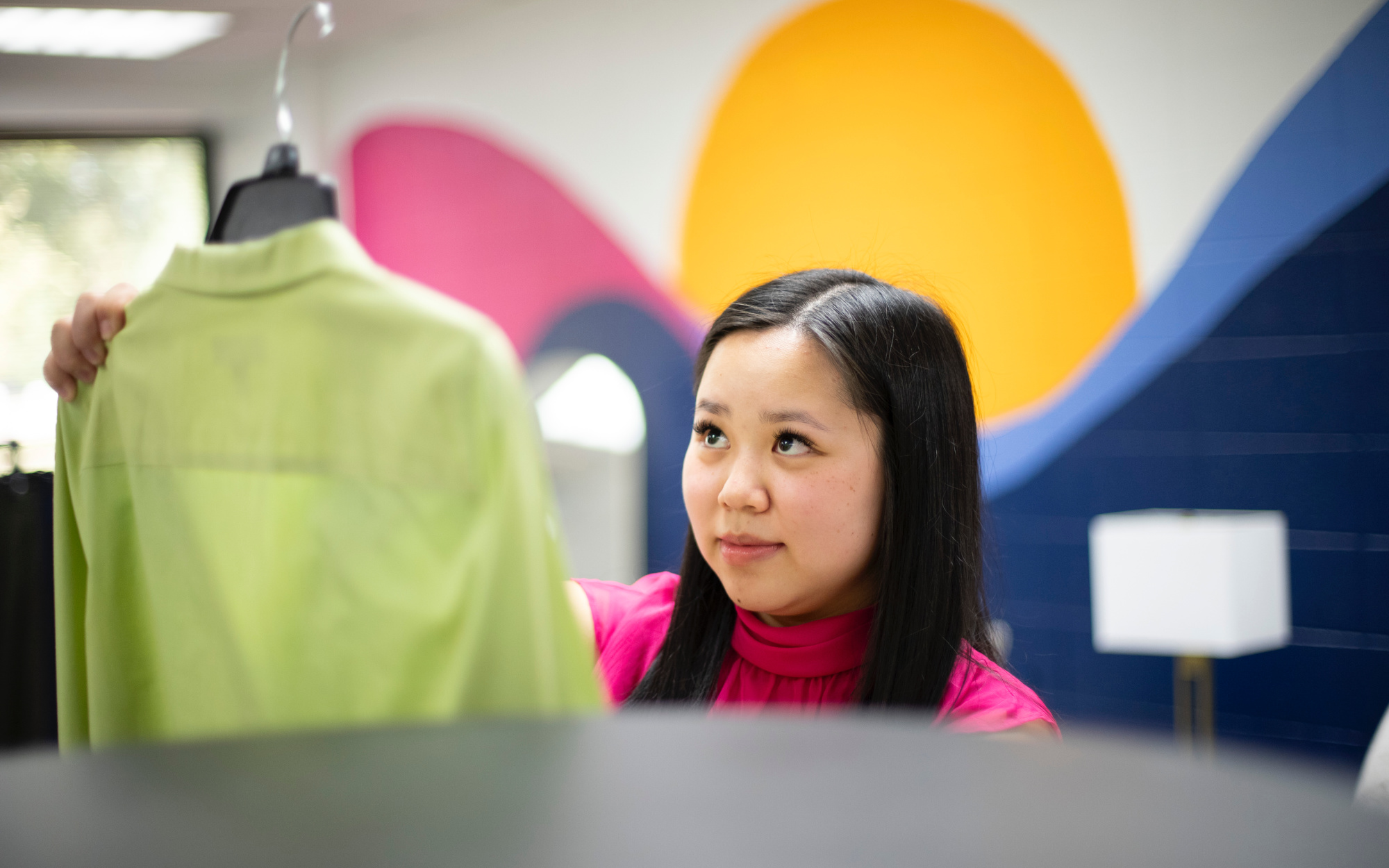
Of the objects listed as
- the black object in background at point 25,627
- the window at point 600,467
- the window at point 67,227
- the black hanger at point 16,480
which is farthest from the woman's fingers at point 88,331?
the window at point 67,227

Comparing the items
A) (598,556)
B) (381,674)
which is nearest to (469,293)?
(598,556)

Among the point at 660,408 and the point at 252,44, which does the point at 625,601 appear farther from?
the point at 252,44

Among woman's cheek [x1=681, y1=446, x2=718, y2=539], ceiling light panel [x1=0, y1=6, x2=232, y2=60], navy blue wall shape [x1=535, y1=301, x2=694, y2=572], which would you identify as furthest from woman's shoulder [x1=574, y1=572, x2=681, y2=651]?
ceiling light panel [x1=0, y1=6, x2=232, y2=60]

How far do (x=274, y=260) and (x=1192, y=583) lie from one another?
259 cm

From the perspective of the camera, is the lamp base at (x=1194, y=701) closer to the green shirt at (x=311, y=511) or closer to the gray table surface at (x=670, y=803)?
the green shirt at (x=311, y=511)

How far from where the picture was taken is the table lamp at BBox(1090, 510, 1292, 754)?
2.66 meters

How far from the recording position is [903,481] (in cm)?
118

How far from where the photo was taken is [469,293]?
4.63 metres

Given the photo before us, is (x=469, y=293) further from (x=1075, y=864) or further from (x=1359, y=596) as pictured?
(x=1075, y=864)

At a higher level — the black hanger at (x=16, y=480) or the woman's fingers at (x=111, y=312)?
the woman's fingers at (x=111, y=312)

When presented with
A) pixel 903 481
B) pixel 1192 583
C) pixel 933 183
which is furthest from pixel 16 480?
pixel 933 183

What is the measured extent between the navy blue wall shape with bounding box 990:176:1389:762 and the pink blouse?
1811 millimetres

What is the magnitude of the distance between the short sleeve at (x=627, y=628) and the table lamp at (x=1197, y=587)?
1.77m

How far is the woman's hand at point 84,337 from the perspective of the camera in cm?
84
